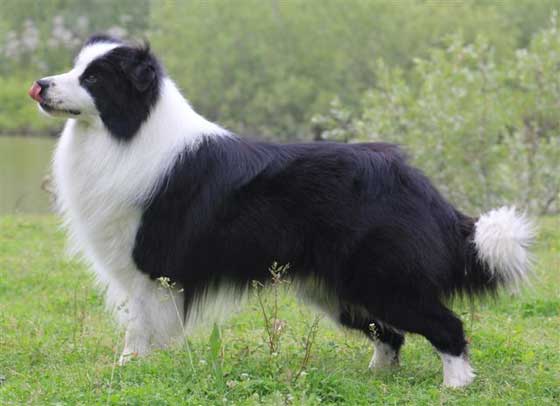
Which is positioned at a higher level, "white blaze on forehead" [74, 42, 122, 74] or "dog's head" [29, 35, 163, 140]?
"white blaze on forehead" [74, 42, 122, 74]

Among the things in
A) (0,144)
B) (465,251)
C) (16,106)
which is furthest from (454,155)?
(16,106)

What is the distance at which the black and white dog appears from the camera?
17.8 ft

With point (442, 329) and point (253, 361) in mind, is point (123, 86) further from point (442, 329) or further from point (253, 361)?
point (442, 329)

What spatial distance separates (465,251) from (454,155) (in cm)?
1113

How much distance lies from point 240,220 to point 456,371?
1598 mm

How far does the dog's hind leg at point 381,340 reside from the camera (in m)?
5.89

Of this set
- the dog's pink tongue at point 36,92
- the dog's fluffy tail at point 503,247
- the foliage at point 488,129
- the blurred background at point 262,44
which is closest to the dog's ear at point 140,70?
the dog's pink tongue at point 36,92

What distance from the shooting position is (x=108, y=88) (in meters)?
5.54

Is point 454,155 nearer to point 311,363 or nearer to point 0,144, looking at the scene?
point 311,363

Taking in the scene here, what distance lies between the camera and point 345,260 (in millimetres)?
5445

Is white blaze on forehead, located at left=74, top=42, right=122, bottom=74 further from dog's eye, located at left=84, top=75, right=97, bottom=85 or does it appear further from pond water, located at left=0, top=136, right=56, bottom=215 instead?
pond water, located at left=0, top=136, right=56, bottom=215

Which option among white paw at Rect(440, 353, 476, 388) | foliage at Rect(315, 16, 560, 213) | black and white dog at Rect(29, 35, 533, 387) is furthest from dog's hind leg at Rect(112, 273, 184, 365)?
foliage at Rect(315, 16, 560, 213)

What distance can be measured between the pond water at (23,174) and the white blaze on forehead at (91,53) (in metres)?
7.13

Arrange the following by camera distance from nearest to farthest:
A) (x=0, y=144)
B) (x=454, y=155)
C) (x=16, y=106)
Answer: (x=454, y=155)
(x=0, y=144)
(x=16, y=106)
